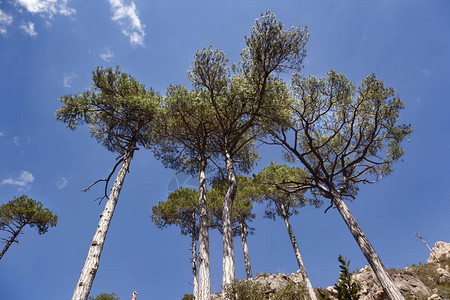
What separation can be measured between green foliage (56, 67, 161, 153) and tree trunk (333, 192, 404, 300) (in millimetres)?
10198

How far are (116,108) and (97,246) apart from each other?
20.8 ft

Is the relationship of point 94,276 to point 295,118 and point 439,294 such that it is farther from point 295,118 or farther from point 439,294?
point 439,294

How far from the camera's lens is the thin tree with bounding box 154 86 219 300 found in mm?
8781

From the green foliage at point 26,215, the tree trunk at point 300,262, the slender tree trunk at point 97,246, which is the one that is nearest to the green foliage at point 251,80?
the slender tree trunk at point 97,246

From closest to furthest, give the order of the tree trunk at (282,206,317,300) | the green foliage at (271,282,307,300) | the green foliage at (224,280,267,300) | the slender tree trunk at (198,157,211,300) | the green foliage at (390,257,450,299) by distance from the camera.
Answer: the green foliage at (224,280,267,300)
the green foliage at (271,282,307,300)
the slender tree trunk at (198,157,211,300)
the green foliage at (390,257,450,299)
the tree trunk at (282,206,317,300)

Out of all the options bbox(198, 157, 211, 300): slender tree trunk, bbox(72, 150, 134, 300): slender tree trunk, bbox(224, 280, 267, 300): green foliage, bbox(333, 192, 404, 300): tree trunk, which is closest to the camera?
bbox(224, 280, 267, 300): green foliage

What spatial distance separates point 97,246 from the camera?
23.9 feet

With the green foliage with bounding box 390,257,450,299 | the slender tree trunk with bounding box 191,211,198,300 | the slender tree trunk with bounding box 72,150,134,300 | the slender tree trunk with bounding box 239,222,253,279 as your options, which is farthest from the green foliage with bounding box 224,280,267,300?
the slender tree trunk with bounding box 239,222,253,279

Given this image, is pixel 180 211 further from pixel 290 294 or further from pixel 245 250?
pixel 290 294

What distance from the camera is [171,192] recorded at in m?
16.9

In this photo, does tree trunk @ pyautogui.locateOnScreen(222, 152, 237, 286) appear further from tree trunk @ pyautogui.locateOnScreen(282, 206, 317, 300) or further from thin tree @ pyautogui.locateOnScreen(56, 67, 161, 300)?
tree trunk @ pyautogui.locateOnScreen(282, 206, 317, 300)

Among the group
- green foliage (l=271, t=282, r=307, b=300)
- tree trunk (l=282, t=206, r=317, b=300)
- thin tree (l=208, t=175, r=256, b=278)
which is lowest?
green foliage (l=271, t=282, r=307, b=300)

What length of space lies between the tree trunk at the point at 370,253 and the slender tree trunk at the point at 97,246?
9913mm

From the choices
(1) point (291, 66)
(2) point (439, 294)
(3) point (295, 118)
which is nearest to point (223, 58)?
(1) point (291, 66)
